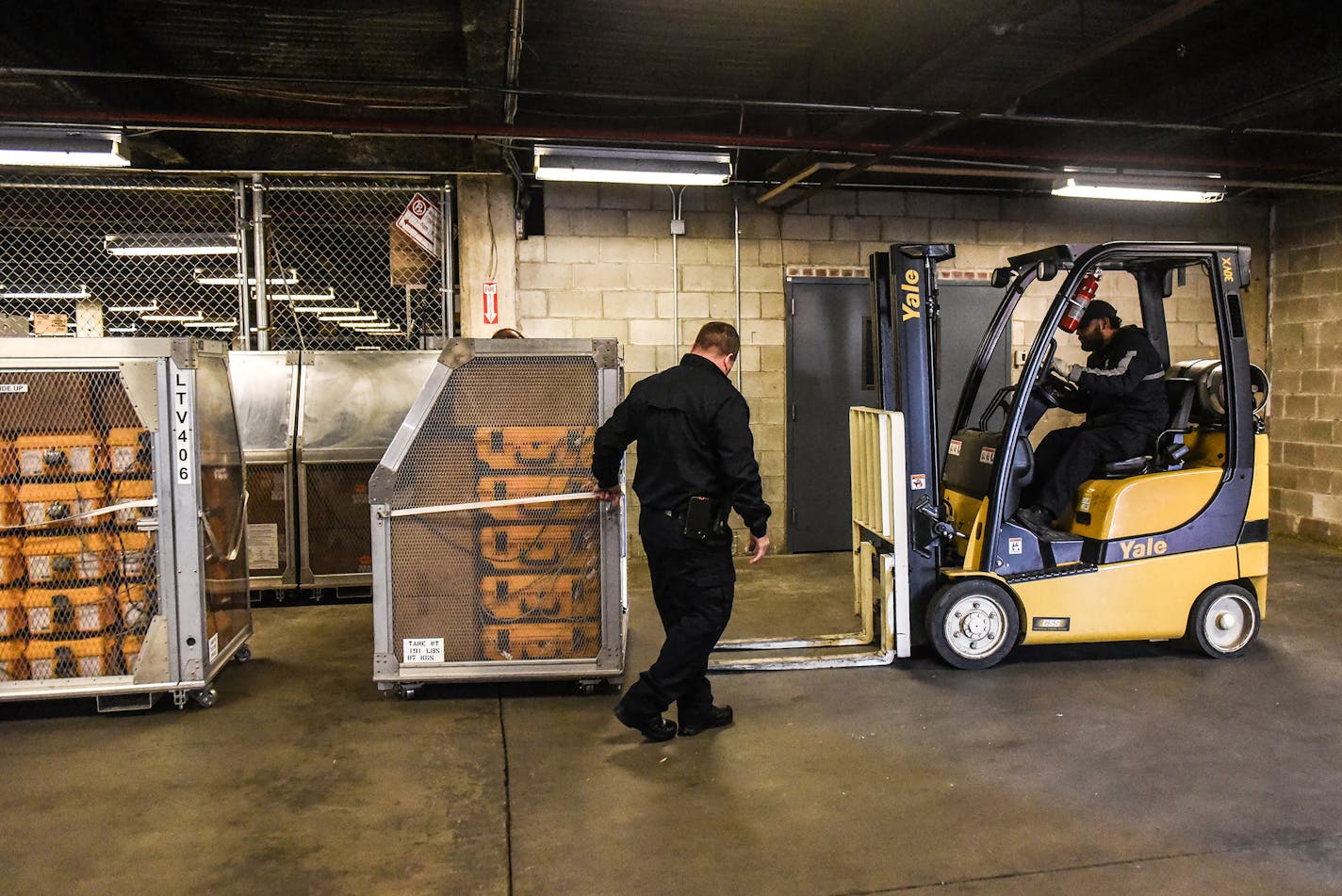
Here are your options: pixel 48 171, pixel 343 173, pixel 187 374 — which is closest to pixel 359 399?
pixel 343 173

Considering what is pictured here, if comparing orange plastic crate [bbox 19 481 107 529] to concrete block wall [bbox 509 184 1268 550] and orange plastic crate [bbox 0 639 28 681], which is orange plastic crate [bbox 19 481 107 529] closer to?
orange plastic crate [bbox 0 639 28 681]

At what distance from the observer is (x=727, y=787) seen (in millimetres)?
3732

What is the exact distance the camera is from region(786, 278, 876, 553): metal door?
336 inches

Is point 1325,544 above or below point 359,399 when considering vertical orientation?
below

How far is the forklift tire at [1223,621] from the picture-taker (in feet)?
17.5

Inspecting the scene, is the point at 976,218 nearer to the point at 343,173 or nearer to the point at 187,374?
the point at 343,173

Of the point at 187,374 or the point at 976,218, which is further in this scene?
the point at 976,218

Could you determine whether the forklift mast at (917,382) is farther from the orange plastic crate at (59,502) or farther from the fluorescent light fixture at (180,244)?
the fluorescent light fixture at (180,244)

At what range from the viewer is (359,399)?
284 inches

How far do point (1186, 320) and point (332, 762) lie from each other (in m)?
8.97

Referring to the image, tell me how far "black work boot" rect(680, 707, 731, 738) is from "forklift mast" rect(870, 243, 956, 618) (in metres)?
1.52

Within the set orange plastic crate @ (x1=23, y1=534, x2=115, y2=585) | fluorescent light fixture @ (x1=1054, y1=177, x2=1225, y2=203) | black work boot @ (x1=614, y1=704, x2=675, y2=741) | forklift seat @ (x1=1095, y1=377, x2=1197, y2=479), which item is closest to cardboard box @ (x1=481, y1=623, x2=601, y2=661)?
black work boot @ (x1=614, y1=704, x2=675, y2=741)

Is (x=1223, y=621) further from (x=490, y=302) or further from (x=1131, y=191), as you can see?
(x=490, y=302)

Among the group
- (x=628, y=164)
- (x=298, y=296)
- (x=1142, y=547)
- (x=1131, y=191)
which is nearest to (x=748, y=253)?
(x=628, y=164)
